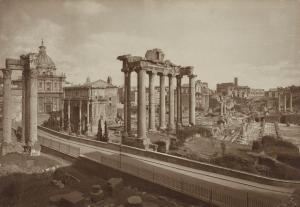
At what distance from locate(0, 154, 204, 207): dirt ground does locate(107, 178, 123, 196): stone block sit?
6.2 inches

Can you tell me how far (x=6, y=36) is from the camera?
13.7 m

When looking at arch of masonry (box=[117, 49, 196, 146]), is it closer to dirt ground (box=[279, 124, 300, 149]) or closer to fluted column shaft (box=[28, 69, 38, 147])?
fluted column shaft (box=[28, 69, 38, 147])

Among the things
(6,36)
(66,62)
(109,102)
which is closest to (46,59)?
(109,102)

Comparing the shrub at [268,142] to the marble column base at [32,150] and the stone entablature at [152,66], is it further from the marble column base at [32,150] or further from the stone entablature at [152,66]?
the marble column base at [32,150]

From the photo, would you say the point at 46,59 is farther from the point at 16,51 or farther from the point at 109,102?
the point at 16,51

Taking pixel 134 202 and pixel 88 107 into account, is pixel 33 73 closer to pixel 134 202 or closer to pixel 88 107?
pixel 134 202

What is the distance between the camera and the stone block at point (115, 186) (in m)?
11.3

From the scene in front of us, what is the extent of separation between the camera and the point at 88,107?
37344 millimetres

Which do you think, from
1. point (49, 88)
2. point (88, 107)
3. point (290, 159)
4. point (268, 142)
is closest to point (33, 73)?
point (290, 159)

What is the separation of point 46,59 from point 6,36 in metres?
36.1

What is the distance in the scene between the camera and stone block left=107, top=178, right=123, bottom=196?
11312mm

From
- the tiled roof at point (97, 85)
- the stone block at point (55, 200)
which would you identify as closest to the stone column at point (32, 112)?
the stone block at point (55, 200)

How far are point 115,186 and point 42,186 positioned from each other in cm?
362

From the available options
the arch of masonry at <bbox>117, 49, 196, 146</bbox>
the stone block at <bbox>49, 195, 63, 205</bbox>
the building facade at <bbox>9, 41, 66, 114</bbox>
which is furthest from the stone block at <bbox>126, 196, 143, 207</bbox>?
the building facade at <bbox>9, 41, 66, 114</bbox>
